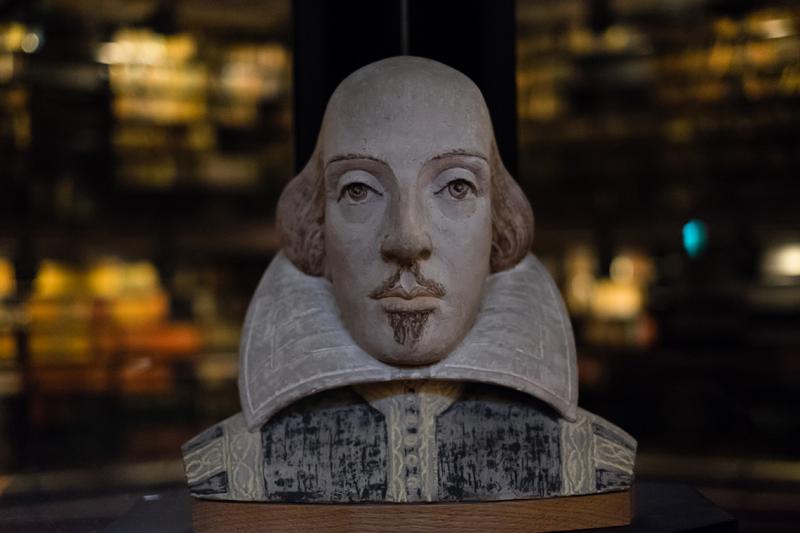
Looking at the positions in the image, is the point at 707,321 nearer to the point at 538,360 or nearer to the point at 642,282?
the point at 642,282

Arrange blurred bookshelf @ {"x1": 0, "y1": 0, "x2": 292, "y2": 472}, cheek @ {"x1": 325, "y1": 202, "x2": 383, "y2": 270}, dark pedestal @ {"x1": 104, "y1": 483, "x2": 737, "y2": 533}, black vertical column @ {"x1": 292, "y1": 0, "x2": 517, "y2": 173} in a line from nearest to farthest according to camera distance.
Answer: cheek @ {"x1": 325, "y1": 202, "x2": 383, "y2": 270} < dark pedestal @ {"x1": 104, "y1": 483, "x2": 737, "y2": 533} < black vertical column @ {"x1": 292, "y1": 0, "x2": 517, "y2": 173} < blurred bookshelf @ {"x1": 0, "y1": 0, "x2": 292, "y2": 472}

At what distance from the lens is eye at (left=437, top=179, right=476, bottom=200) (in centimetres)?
267

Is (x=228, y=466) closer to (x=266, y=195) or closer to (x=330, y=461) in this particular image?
(x=330, y=461)

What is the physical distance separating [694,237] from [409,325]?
11.3 ft

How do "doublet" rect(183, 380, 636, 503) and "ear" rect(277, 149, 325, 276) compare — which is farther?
"ear" rect(277, 149, 325, 276)

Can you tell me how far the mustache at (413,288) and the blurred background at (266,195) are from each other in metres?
3.09

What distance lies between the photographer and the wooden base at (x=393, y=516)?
2.66 m

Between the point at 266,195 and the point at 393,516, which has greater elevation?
the point at 266,195

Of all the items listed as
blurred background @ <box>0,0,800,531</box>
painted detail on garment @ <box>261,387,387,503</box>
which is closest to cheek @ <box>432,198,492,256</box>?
painted detail on garment @ <box>261,387,387,503</box>

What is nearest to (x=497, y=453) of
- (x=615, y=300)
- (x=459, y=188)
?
(x=459, y=188)

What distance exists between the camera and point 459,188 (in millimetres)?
2684

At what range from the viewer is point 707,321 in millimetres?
5672

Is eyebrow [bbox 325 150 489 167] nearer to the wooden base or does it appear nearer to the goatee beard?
the goatee beard

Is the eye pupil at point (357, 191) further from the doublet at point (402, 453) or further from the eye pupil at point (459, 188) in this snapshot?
the doublet at point (402, 453)
